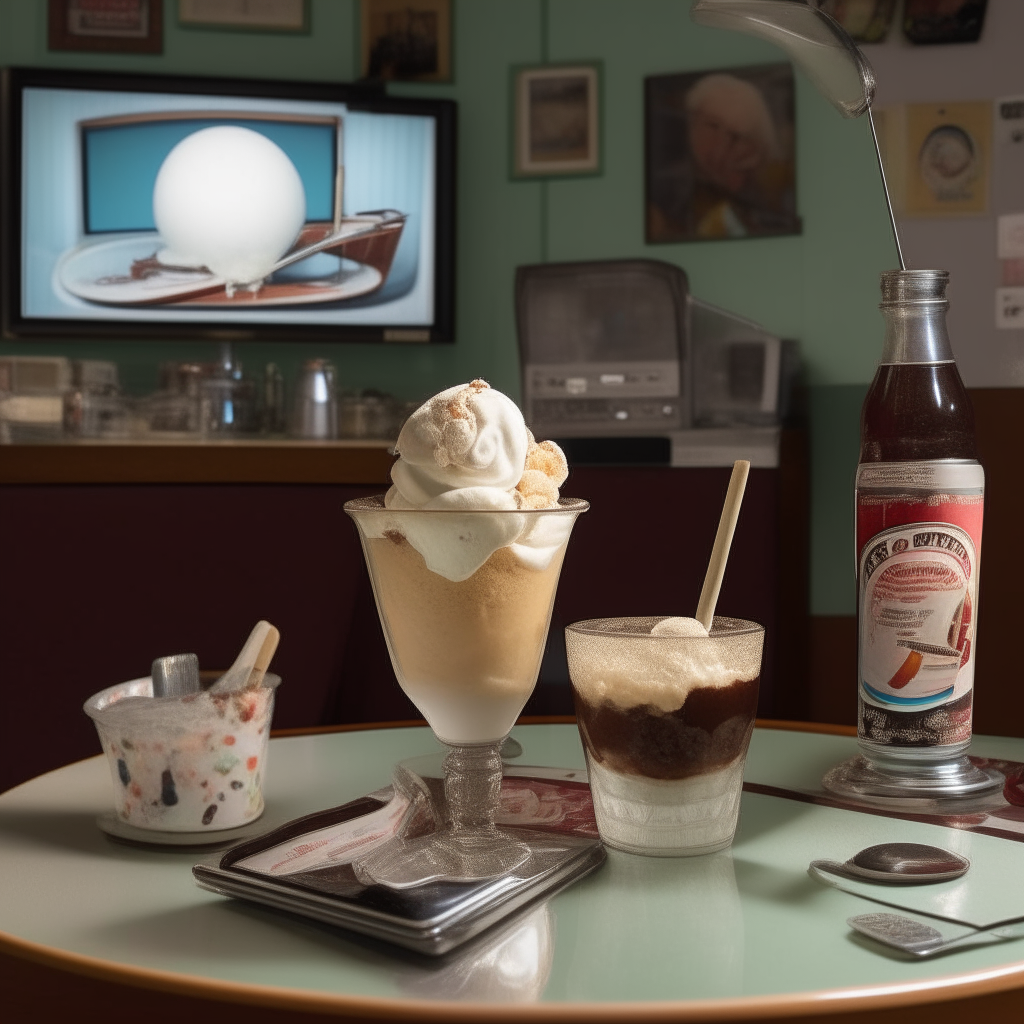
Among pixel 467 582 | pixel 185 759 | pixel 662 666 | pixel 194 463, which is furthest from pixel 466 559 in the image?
pixel 194 463

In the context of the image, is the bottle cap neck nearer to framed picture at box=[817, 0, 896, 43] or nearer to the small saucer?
the small saucer

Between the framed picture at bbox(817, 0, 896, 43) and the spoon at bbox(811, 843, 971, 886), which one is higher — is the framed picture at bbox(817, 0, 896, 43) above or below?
above

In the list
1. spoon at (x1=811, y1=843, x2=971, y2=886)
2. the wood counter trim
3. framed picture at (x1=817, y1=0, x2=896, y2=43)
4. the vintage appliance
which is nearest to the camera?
spoon at (x1=811, y1=843, x2=971, y2=886)

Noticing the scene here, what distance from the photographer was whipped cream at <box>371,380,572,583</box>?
67 centimetres

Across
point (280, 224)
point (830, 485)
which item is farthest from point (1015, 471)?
point (280, 224)

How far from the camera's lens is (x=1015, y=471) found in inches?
99.3

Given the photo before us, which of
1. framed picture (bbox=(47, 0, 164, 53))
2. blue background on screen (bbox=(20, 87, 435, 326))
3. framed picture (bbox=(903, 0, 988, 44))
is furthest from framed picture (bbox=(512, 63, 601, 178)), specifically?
framed picture (bbox=(47, 0, 164, 53))

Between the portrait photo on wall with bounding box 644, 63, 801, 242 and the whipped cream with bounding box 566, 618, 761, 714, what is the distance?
2.21 metres

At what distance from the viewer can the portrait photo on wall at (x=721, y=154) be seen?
Answer: 8.93ft

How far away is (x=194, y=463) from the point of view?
2.34m

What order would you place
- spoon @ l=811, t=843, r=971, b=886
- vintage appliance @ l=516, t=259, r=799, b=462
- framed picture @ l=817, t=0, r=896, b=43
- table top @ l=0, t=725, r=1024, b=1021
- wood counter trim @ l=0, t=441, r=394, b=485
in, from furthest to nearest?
framed picture @ l=817, t=0, r=896, b=43
vintage appliance @ l=516, t=259, r=799, b=462
wood counter trim @ l=0, t=441, r=394, b=485
spoon @ l=811, t=843, r=971, b=886
table top @ l=0, t=725, r=1024, b=1021

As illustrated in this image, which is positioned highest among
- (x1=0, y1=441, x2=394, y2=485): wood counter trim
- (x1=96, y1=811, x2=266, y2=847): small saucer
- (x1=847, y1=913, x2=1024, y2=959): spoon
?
(x1=0, y1=441, x2=394, y2=485): wood counter trim

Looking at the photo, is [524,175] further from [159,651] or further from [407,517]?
[407,517]

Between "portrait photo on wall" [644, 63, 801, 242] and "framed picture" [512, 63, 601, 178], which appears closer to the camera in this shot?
"portrait photo on wall" [644, 63, 801, 242]
